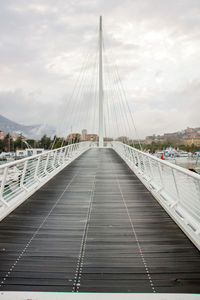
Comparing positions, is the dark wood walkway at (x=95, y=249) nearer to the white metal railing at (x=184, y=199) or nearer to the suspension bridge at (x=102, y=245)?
the suspension bridge at (x=102, y=245)

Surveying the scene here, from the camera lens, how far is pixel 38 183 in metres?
8.11

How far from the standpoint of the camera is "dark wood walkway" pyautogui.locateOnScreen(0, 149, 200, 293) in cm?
290

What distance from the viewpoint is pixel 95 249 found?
12.3 ft

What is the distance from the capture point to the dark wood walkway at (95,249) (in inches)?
114

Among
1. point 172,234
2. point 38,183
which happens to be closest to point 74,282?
point 172,234

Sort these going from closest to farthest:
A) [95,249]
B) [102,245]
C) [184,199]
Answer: [95,249], [102,245], [184,199]

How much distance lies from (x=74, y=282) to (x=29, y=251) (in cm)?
110

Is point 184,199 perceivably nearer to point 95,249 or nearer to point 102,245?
point 102,245

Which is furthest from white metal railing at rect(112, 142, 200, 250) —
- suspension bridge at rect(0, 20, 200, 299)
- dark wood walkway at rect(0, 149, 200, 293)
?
dark wood walkway at rect(0, 149, 200, 293)

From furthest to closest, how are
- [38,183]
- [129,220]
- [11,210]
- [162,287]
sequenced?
[38,183]
[11,210]
[129,220]
[162,287]

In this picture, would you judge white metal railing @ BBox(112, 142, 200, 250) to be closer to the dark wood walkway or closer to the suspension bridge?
the suspension bridge

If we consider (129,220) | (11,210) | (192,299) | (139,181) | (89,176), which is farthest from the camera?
(89,176)

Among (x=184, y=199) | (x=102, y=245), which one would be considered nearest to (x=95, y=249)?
(x=102, y=245)

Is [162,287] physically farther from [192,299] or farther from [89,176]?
[89,176]
